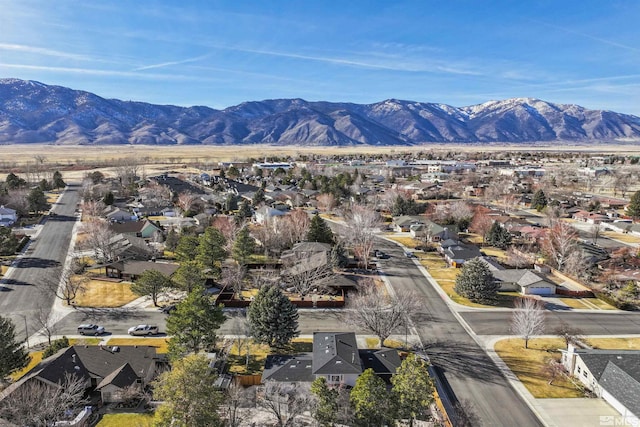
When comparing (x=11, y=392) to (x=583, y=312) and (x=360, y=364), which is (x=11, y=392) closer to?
(x=360, y=364)

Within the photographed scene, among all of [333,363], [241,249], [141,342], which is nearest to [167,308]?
[141,342]

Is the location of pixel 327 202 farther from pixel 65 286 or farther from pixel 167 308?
pixel 65 286

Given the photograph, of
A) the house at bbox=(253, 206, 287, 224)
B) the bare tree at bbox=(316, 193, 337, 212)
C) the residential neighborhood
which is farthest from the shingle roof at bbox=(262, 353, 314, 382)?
the bare tree at bbox=(316, 193, 337, 212)

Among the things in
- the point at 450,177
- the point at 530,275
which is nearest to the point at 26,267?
the point at 530,275

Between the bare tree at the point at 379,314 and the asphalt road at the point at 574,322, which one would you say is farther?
the asphalt road at the point at 574,322

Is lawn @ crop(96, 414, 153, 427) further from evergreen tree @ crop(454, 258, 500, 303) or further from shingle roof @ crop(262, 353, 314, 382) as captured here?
evergreen tree @ crop(454, 258, 500, 303)

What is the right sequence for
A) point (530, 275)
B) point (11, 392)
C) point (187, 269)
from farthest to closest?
1. point (530, 275)
2. point (187, 269)
3. point (11, 392)

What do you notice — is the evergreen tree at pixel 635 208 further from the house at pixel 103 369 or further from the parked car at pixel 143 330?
the house at pixel 103 369

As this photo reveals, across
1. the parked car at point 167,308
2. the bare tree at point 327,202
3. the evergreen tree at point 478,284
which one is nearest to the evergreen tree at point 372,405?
the evergreen tree at point 478,284
